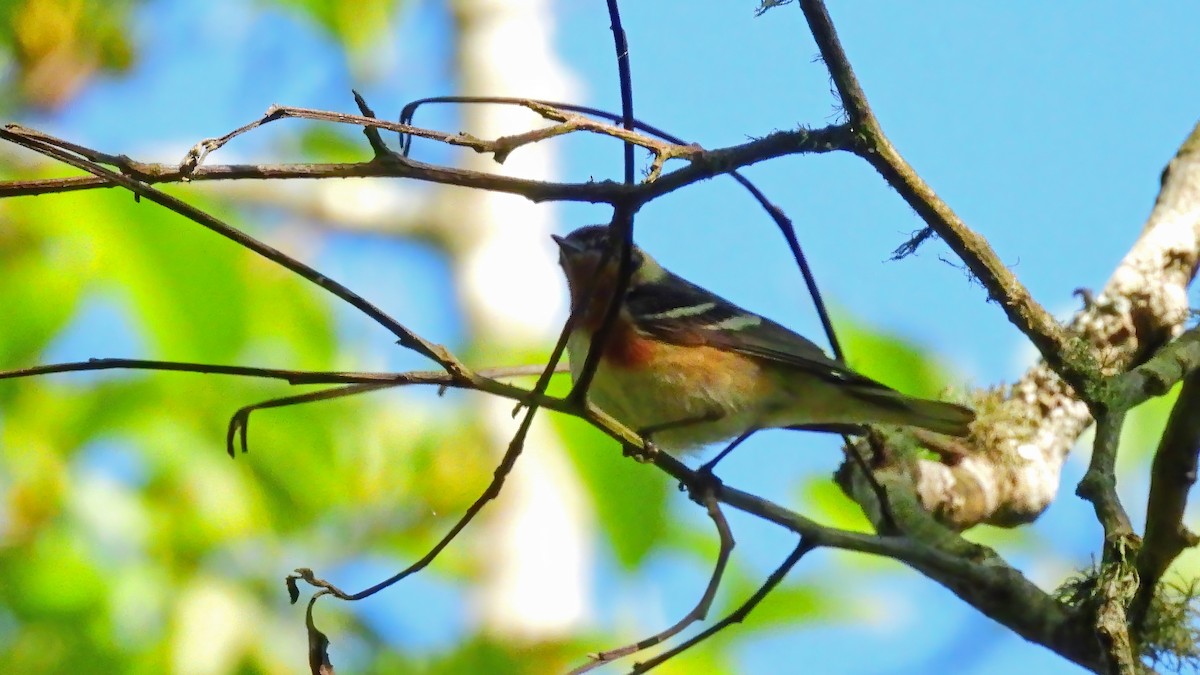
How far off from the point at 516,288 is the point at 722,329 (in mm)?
4699

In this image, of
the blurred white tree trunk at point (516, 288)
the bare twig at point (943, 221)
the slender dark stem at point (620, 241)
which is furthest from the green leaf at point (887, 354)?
the slender dark stem at point (620, 241)

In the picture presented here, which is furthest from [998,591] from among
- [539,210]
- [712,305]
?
[539,210]

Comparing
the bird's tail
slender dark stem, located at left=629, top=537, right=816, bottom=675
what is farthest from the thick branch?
slender dark stem, located at left=629, top=537, right=816, bottom=675

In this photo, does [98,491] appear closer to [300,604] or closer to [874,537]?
[300,604]

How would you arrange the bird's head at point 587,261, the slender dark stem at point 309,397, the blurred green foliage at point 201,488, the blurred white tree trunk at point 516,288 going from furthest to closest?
the blurred white tree trunk at point 516,288, the bird's head at point 587,261, the blurred green foliage at point 201,488, the slender dark stem at point 309,397

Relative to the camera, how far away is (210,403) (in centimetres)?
324

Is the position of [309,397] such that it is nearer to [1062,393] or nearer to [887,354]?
[887,354]

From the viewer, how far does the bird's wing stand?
3.12m

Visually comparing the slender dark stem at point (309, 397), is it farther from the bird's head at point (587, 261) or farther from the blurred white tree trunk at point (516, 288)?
the blurred white tree trunk at point (516, 288)

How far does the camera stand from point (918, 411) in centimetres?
294

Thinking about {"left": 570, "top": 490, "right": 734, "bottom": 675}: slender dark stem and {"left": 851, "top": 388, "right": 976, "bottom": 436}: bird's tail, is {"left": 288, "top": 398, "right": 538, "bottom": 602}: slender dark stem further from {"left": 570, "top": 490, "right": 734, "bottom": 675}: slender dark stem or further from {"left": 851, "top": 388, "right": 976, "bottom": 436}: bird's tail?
{"left": 851, "top": 388, "right": 976, "bottom": 436}: bird's tail

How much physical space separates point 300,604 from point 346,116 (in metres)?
2.02

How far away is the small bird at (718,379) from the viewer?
2.98 m

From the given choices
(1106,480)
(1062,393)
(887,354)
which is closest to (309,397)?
(1106,480)
